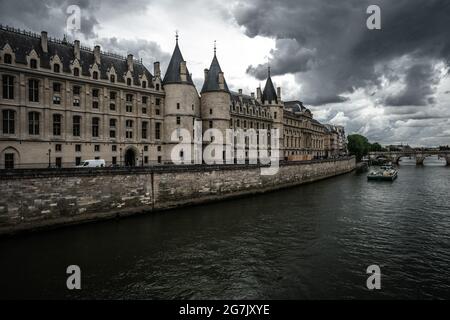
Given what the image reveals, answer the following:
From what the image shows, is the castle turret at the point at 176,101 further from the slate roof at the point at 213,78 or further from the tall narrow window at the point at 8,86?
the tall narrow window at the point at 8,86

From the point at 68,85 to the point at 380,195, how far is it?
41.5 meters

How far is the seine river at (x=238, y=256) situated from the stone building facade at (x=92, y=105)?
14.6m

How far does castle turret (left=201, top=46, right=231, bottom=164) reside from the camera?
47.9 meters

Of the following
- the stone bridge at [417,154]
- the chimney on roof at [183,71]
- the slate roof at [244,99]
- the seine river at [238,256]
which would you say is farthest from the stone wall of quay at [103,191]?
the stone bridge at [417,154]

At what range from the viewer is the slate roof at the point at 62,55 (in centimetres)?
3156

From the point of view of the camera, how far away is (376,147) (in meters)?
171

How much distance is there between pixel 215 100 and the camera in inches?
1887

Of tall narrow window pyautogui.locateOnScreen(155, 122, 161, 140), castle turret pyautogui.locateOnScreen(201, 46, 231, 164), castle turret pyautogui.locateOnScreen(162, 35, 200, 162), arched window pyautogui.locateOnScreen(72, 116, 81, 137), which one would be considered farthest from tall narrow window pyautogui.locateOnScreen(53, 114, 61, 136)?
castle turret pyautogui.locateOnScreen(201, 46, 231, 164)

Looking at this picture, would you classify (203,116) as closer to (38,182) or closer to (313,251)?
(38,182)

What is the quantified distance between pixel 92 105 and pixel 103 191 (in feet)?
51.0

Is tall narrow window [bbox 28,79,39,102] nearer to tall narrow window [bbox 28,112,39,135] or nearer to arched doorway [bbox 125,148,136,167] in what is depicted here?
tall narrow window [bbox 28,112,39,135]

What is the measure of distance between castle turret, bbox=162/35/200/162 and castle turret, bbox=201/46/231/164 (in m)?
4.86

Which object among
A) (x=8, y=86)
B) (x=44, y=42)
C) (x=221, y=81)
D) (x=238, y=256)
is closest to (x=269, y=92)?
(x=221, y=81)

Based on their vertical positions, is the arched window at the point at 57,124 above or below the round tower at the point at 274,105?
below
